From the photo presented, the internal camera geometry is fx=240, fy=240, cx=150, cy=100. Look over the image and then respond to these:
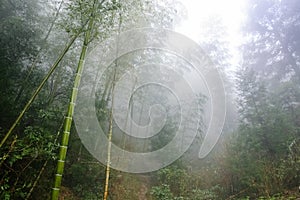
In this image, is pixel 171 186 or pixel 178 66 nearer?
pixel 171 186

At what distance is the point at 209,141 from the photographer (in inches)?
512

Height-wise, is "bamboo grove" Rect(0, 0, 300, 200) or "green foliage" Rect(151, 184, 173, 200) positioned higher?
"bamboo grove" Rect(0, 0, 300, 200)

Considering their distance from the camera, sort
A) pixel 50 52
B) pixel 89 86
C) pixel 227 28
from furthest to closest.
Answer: pixel 227 28 → pixel 89 86 → pixel 50 52

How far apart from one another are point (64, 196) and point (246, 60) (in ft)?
42.3

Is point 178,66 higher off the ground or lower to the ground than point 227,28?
lower

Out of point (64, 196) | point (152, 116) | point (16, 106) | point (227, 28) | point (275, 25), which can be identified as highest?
point (227, 28)

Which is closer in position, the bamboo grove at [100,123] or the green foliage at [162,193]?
the bamboo grove at [100,123]

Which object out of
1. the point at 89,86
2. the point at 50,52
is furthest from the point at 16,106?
the point at 89,86

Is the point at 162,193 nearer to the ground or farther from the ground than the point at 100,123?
nearer to the ground

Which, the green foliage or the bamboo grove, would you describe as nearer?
the bamboo grove

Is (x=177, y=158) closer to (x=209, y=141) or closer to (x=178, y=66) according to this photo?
(x=209, y=141)

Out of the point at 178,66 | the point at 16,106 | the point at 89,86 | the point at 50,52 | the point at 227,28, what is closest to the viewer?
the point at 16,106

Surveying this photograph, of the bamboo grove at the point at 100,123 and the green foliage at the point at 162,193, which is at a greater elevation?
the bamboo grove at the point at 100,123

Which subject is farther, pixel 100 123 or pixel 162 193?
pixel 162 193
